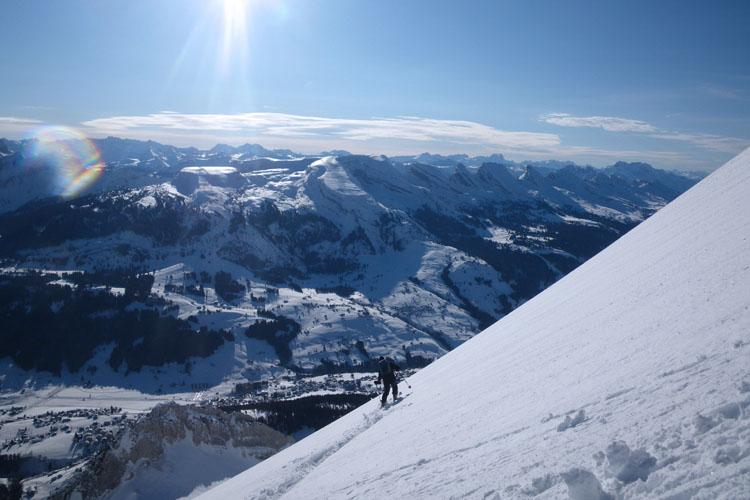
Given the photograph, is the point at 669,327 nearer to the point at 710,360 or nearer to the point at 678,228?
the point at 710,360

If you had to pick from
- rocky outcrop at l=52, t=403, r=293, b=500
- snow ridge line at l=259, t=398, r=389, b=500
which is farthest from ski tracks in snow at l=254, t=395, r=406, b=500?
rocky outcrop at l=52, t=403, r=293, b=500

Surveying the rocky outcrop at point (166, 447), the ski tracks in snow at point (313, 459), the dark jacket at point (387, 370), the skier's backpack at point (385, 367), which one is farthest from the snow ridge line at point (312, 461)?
the rocky outcrop at point (166, 447)

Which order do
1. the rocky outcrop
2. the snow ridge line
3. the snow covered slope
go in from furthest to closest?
the rocky outcrop, the snow ridge line, the snow covered slope

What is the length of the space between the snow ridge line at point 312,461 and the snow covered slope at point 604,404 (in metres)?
0.07

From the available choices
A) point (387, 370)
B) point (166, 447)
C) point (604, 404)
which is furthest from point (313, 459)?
point (166, 447)

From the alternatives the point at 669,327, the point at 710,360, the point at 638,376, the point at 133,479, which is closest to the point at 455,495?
the point at 638,376

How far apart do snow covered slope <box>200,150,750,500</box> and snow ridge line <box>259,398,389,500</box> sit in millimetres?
69

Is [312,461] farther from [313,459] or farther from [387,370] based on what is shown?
[387,370]

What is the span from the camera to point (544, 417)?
651 cm

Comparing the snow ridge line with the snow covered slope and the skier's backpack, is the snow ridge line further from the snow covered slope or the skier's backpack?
the skier's backpack

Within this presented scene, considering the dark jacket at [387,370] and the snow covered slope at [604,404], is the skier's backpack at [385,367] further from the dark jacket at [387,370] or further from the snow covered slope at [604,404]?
the snow covered slope at [604,404]

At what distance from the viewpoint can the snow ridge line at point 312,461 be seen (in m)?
12.1

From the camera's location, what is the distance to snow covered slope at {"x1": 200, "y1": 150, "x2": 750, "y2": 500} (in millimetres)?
4300

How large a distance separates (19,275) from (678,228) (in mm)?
255103
